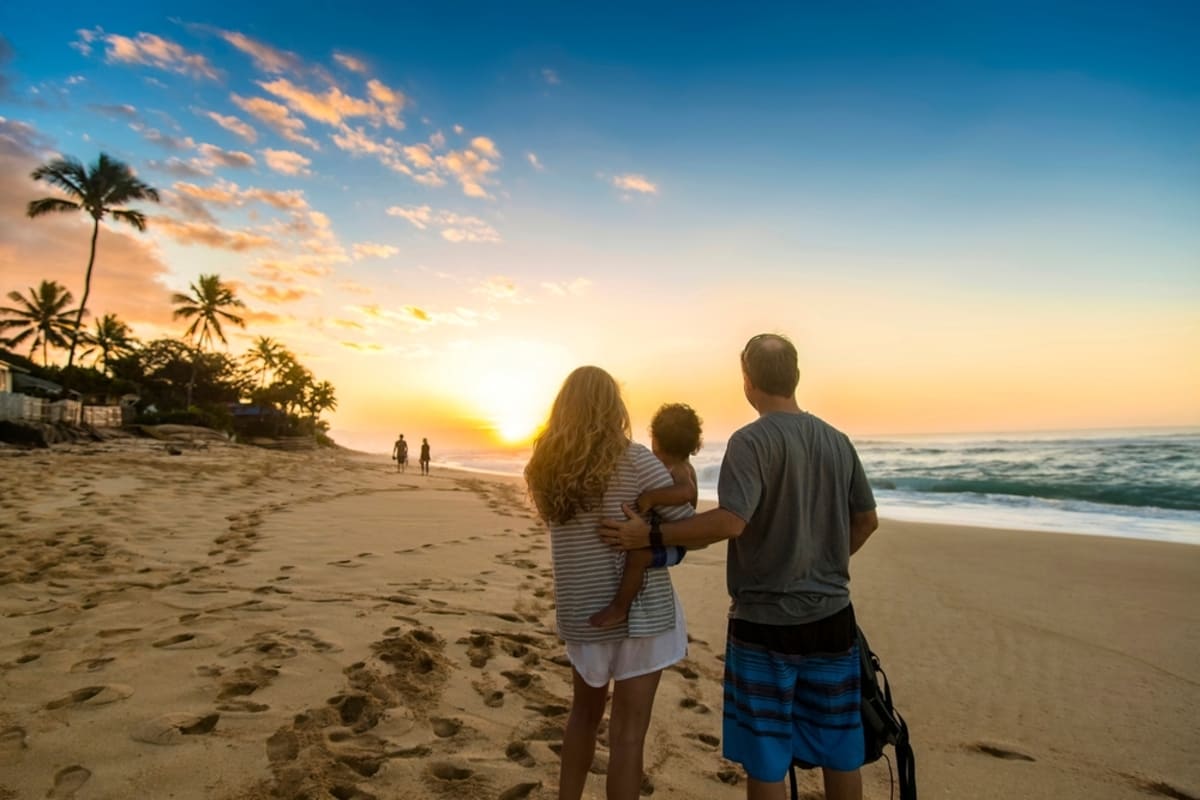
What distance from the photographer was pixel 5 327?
163 feet

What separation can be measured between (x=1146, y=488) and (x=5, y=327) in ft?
236

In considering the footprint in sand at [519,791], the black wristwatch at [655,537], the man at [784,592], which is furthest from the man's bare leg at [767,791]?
the footprint in sand at [519,791]

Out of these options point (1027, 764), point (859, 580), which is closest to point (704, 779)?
point (1027, 764)

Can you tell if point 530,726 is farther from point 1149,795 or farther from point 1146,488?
point 1146,488

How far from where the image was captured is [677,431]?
9.98 ft

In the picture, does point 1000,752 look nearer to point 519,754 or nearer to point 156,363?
point 519,754

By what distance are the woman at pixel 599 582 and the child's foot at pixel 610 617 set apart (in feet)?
0.09

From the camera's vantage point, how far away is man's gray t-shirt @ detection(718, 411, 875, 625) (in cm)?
236

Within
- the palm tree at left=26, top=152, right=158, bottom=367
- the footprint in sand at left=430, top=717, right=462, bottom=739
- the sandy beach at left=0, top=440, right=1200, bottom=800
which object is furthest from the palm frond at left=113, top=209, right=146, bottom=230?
the footprint in sand at left=430, top=717, right=462, bottom=739

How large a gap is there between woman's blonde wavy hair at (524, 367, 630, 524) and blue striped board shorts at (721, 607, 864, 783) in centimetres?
86

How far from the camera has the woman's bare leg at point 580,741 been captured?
2.50m

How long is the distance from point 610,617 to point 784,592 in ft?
2.21

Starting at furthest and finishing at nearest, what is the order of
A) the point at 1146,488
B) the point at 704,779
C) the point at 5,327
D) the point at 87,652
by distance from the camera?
the point at 5,327
the point at 1146,488
the point at 87,652
the point at 704,779

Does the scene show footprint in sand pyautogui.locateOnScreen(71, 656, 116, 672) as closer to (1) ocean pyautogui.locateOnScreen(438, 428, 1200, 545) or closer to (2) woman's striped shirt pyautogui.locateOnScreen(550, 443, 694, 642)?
(2) woman's striped shirt pyautogui.locateOnScreen(550, 443, 694, 642)
